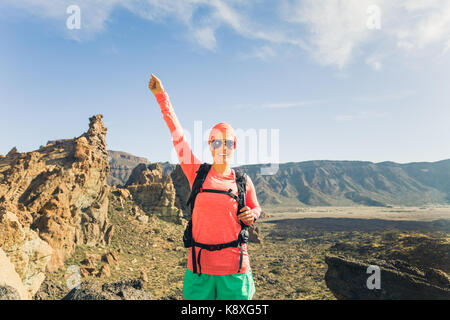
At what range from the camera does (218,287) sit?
2.52 metres

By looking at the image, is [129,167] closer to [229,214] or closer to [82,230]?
[82,230]

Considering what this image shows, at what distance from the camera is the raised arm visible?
9.23 ft

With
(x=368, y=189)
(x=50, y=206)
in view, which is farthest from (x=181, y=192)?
(x=368, y=189)

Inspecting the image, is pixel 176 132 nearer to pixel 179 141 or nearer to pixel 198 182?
pixel 179 141

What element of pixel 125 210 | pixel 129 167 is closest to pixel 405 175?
pixel 129 167

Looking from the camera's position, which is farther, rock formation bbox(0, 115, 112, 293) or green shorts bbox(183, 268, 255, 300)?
rock formation bbox(0, 115, 112, 293)

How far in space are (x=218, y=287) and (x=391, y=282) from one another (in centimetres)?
1144

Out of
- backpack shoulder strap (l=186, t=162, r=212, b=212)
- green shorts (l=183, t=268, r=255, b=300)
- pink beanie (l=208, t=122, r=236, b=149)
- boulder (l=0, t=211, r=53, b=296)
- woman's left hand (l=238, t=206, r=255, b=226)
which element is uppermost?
pink beanie (l=208, t=122, r=236, b=149)
